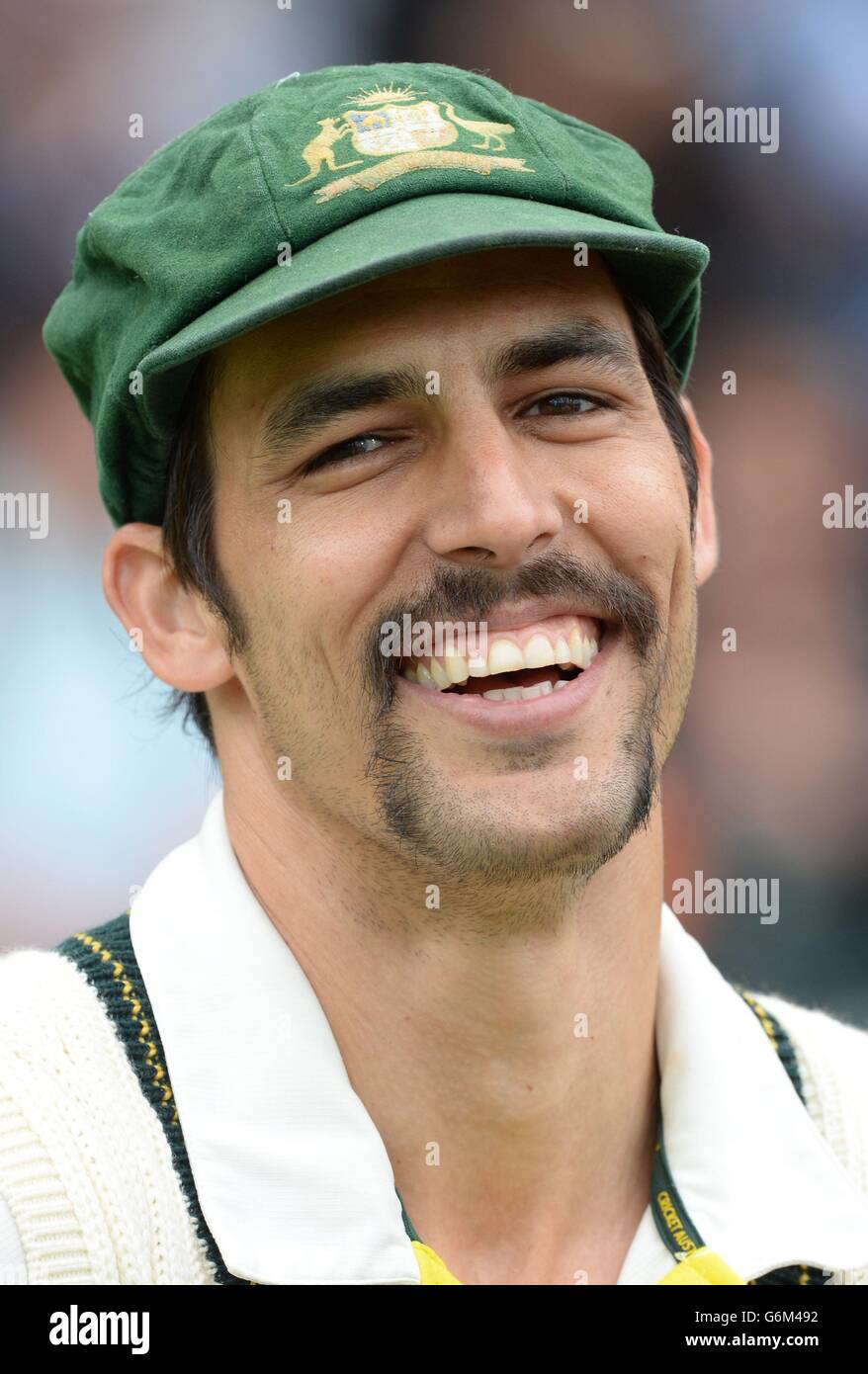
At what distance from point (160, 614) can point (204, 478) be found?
0.23 m

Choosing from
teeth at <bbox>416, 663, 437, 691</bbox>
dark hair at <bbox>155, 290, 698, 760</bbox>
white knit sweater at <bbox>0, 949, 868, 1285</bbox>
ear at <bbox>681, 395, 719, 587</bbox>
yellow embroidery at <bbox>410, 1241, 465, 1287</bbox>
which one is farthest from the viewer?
ear at <bbox>681, 395, 719, 587</bbox>

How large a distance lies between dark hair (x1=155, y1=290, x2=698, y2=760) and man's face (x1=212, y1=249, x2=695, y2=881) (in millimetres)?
56

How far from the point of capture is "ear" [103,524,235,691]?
2.08 meters

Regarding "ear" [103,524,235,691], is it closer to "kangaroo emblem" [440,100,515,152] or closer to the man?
the man

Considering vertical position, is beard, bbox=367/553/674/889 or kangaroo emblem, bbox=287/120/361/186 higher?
kangaroo emblem, bbox=287/120/361/186

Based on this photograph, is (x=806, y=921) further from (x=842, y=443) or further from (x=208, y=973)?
(x=208, y=973)

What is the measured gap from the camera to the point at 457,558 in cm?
184

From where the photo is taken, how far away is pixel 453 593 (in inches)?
72.7

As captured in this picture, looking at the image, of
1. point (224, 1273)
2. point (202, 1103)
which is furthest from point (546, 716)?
point (224, 1273)

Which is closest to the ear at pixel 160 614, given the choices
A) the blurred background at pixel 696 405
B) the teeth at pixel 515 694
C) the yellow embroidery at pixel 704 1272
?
the teeth at pixel 515 694

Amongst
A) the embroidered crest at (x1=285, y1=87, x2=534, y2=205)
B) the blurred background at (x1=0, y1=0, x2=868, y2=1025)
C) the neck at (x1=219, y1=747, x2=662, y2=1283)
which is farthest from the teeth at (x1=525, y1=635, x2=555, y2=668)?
the blurred background at (x1=0, y1=0, x2=868, y2=1025)

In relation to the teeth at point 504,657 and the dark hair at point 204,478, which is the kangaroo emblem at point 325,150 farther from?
the teeth at point 504,657

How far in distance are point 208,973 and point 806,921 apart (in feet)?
8.68

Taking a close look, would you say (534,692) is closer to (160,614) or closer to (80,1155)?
(160,614)
